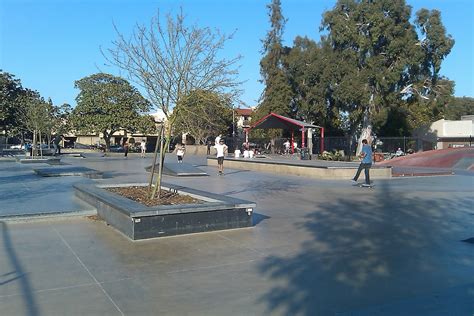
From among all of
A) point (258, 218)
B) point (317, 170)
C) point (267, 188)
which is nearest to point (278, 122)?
point (317, 170)

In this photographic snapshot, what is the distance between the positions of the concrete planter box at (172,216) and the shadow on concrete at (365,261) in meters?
1.22

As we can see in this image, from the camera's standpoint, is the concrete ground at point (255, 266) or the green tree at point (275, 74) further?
the green tree at point (275, 74)

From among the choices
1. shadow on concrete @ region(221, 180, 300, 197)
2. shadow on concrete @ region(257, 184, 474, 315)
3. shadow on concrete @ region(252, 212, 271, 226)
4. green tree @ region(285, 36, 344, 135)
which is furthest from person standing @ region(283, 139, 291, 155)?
shadow on concrete @ region(252, 212, 271, 226)

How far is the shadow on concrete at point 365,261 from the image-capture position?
4.53 metres

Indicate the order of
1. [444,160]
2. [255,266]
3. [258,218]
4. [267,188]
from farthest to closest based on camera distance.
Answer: [444,160] → [267,188] → [258,218] → [255,266]

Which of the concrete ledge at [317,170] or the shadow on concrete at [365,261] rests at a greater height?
the concrete ledge at [317,170]

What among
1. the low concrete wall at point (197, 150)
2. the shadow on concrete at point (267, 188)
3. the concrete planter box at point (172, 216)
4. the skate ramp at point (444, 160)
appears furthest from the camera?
the low concrete wall at point (197, 150)

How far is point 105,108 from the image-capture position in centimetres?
5853

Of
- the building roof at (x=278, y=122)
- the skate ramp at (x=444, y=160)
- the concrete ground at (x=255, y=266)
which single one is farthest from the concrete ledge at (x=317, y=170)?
the building roof at (x=278, y=122)

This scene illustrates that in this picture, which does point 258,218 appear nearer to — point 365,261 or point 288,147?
point 365,261

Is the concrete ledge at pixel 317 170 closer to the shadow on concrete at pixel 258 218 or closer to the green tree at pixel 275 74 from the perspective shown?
the shadow on concrete at pixel 258 218

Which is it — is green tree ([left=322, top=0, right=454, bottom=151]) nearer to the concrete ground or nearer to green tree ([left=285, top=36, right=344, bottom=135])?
green tree ([left=285, top=36, right=344, bottom=135])

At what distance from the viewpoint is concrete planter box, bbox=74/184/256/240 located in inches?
276

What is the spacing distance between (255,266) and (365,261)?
148 centimetres
